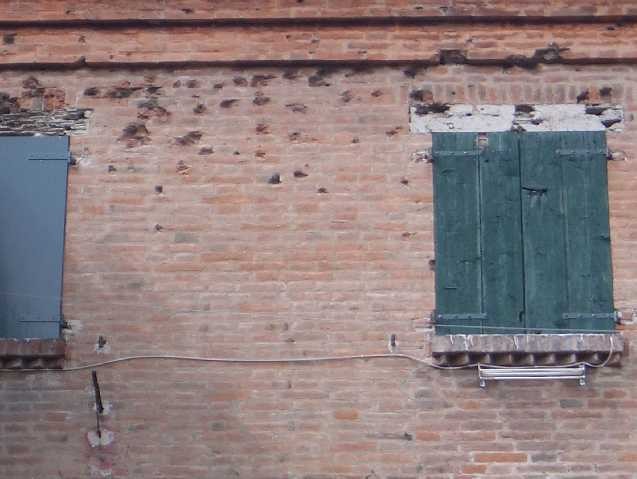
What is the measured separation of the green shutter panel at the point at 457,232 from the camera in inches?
324

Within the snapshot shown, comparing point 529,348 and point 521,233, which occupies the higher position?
point 521,233

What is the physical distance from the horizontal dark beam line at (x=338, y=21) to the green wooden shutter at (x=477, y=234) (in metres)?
0.95

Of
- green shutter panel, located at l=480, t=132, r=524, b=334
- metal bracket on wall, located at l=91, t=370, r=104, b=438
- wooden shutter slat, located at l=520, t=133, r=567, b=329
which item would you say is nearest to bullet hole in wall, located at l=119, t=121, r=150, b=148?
metal bracket on wall, located at l=91, t=370, r=104, b=438

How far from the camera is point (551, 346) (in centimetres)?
800

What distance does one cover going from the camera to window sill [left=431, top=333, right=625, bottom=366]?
26.2 ft

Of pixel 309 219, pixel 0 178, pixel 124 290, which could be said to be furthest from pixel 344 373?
pixel 0 178

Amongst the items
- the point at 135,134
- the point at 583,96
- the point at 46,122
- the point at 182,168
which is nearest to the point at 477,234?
the point at 583,96

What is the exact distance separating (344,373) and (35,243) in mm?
2532

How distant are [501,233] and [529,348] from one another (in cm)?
91

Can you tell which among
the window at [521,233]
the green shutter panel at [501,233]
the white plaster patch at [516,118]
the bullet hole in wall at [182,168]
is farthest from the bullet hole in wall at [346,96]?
the bullet hole in wall at [182,168]

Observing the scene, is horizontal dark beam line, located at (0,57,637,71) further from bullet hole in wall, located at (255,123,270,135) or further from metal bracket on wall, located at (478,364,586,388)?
metal bracket on wall, located at (478,364,586,388)

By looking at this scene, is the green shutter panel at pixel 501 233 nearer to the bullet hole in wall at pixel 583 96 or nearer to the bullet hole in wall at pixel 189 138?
the bullet hole in wall at pixel 583 96

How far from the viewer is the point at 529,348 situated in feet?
26.2

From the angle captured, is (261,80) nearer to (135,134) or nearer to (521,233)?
(135,134)
